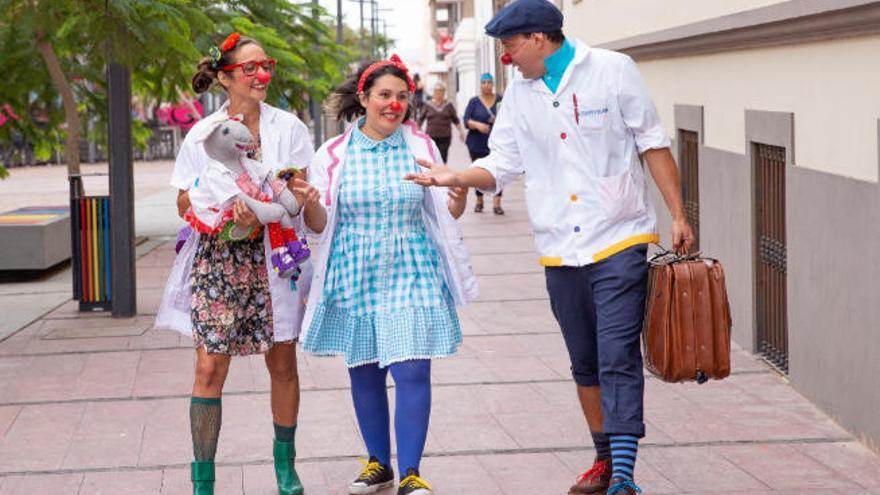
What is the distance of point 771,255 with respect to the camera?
930 cm

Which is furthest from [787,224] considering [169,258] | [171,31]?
[169,258]

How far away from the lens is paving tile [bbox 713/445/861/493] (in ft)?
21.0

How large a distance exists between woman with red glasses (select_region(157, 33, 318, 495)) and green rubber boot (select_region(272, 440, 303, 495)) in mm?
349

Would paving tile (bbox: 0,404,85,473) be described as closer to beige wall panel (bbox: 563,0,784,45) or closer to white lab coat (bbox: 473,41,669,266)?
white lab coat (bbox: 473,41,669,266)

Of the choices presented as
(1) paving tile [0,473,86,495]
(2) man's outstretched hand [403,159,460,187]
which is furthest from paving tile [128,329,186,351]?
(2) man's outstretched hand [403,159,460,187]

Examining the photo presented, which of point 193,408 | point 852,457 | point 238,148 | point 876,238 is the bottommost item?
point 852,457

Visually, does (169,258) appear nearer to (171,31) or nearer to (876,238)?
(171,31)

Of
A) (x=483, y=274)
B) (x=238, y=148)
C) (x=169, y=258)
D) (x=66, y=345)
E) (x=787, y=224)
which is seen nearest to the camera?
(x=238, y=148)

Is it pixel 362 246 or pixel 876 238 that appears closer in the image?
pixel 362 246

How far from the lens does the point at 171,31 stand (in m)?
11.1

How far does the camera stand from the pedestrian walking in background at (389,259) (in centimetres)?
607

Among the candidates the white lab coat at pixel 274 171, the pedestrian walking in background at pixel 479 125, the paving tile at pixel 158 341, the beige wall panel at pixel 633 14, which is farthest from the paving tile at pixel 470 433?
the pedestrian walking in background at pixel 479 125

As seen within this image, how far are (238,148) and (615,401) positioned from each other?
1.61 meters

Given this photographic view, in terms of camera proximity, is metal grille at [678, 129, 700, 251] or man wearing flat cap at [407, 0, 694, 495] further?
metal grille at [678, 129, 700, 251]
